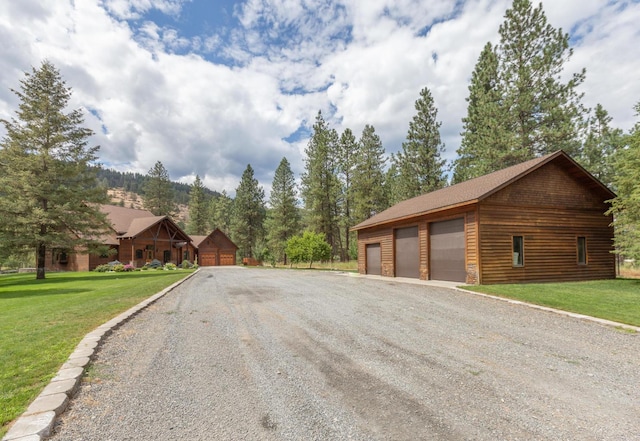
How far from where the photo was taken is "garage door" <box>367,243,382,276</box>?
2031 cm

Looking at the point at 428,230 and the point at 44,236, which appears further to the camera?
the point at 44,236

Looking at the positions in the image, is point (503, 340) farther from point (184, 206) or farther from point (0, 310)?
point (184, 206)

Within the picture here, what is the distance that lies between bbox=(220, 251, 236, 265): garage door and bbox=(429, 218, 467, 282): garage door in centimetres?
3273

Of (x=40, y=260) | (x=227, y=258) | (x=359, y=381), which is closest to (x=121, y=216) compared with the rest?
(x=227, y=258)

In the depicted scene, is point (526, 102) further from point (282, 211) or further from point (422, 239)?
point (282, 211)

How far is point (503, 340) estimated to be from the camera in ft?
17.9

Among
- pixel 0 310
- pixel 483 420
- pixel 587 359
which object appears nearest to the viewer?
pixel 483 420

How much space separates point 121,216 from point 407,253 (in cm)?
3204

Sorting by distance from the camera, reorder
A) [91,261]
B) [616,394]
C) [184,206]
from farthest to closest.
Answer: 1. [184,206]
2. [91,261]
3. [616,394]

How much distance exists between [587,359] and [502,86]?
2579 centimetres

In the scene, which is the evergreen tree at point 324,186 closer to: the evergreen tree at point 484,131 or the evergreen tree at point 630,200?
the evergreen tree at point 484,131

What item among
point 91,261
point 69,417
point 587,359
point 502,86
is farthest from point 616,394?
point 91,261

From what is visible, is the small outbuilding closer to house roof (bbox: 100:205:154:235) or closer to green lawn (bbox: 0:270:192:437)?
house roof (bbox: 100:205:154:235)

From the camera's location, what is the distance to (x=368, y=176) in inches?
1439
